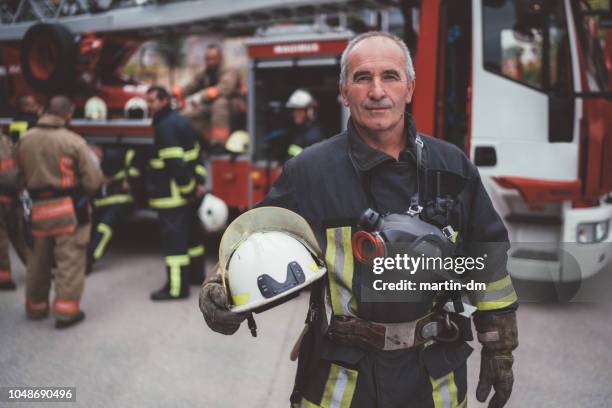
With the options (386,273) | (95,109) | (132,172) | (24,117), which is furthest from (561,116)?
(95,109)

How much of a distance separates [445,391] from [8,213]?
208 inches

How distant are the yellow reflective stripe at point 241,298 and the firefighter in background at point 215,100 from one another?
4.82 metres

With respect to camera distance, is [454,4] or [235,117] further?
[235,117]

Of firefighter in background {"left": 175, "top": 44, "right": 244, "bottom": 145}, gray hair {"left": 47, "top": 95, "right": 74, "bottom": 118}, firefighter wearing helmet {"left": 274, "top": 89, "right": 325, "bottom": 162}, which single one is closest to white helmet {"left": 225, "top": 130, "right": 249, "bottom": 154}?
firefighter in background {"left": 175, "top": 44, "right": 244, "bottom": 145}

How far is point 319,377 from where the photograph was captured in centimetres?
175

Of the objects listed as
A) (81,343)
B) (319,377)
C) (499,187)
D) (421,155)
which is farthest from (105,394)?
(499,187)

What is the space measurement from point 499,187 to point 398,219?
3395 mm

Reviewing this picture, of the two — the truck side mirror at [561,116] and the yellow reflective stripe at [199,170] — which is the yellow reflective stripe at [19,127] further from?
the truck side mirror at [561,116]

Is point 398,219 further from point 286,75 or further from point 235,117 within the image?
point 235,117

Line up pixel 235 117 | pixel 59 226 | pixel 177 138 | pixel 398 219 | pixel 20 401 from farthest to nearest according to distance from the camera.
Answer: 1. pixel 235 117
2. pixel 177 138
3. pixel 59 226
4. pixel 20 401
5. pixel 398 219

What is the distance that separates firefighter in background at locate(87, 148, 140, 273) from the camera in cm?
631

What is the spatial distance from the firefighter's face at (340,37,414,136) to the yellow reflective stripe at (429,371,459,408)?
73 centimetres

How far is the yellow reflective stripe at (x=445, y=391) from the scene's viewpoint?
1.72 metres

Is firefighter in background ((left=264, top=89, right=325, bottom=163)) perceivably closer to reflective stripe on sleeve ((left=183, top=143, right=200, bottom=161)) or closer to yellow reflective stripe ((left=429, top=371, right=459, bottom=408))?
reflective stripe on sleeve ((left=183, top=143, right=200, bottom=161))
